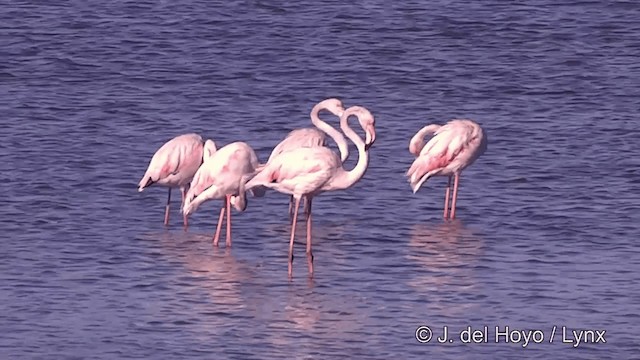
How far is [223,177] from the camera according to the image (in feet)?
40.1

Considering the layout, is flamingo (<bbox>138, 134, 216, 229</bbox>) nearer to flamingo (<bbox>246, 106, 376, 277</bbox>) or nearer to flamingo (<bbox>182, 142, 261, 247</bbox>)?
flamingo (<bbox>182, 142, 261, 247</bbox>)

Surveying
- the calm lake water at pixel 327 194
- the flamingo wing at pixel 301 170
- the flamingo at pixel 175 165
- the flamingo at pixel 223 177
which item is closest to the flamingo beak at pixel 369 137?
the flamingo wing at pixel 301 170

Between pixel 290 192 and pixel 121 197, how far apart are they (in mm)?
2414

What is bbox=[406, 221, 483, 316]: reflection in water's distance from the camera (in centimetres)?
1069

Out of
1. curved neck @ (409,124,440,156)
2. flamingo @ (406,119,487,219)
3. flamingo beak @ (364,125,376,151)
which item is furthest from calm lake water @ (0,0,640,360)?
flamingo beak @ (364,125,376,151)

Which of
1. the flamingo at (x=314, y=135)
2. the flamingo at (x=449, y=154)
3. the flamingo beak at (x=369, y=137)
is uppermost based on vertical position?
the flamingo beak at (x=369, y=137)

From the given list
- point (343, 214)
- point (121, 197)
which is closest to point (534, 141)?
point (343, 214)

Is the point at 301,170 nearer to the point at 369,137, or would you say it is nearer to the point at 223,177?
the point at 369,137

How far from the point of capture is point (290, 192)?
11.7m

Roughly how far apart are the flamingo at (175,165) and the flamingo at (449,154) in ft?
5.78

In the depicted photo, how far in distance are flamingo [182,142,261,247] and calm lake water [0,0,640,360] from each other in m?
0.30

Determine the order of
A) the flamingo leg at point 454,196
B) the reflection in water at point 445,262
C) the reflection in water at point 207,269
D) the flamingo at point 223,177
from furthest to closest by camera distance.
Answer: the flamingo leg at point 454,196 → the flamingo at point 223,177 → the reflection in water at point 445,262 → the reflection in water at point 207,269

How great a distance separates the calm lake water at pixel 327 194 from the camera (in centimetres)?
1006

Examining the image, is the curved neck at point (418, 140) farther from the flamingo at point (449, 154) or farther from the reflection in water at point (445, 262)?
the reflection in water at point (445, 262)
